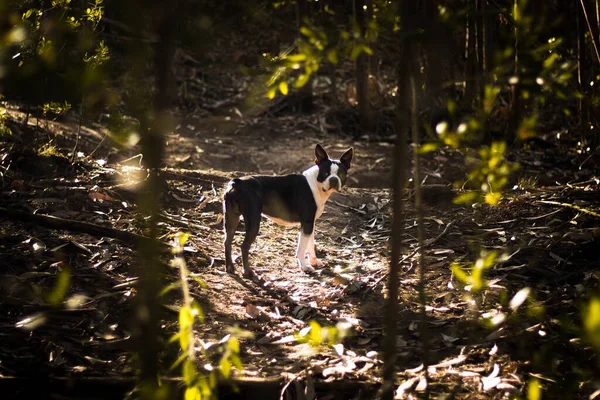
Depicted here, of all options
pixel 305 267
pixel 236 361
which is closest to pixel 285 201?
pixel 305 267

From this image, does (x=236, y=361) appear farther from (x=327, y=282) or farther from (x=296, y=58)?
(x=327, y=282)

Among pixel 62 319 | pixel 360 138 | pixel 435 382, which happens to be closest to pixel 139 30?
pixel 435 382

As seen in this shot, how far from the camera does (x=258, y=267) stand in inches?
249

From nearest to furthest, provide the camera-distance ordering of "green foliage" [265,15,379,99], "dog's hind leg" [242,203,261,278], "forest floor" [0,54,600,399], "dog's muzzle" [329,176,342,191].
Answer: "green foliage" [265,15,379,99] < "forest floor" [0,54,600,399] < "dog's hind leg" [242,203,261,278] < "dog's muzzle" [329,176,342,191]

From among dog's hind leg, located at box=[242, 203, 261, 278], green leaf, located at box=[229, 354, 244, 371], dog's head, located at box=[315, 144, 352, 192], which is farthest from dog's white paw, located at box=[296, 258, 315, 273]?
green leaf, located at box=[229, 354, 244, 371]

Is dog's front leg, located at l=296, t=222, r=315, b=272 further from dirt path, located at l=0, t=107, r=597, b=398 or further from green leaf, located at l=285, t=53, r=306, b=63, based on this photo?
green leaf, located at l=285, t=53, r=306, b=63

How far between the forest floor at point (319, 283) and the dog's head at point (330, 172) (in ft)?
2.53

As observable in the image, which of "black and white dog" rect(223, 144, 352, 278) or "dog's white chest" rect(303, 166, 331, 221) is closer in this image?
"black and white dog" rect(223, 144, 352, 278)

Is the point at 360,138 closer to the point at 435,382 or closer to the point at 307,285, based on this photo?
the point at 307,285

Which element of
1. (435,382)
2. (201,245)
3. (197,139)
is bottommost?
(435,382)

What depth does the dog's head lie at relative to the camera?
6.66 meters

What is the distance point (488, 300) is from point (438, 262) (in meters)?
1.14

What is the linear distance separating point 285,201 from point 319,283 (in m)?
1.11

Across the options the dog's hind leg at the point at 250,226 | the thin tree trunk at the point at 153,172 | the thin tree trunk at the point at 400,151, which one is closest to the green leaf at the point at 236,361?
the thin tree trunk at the point at 153,172
